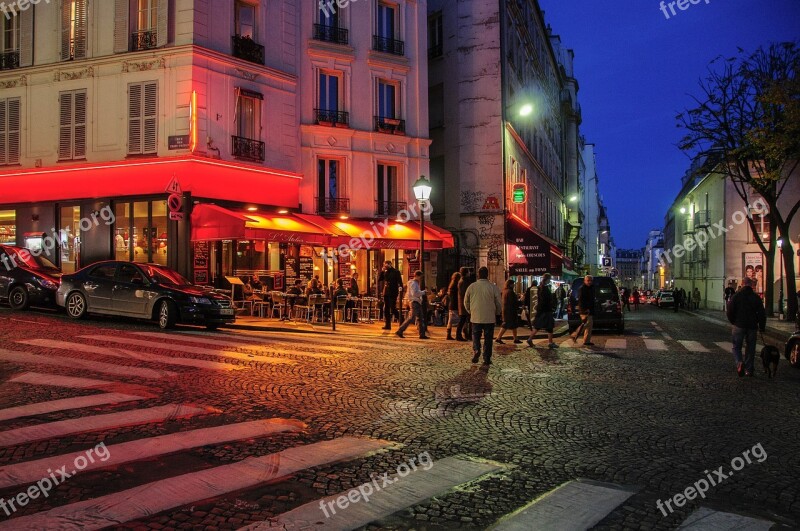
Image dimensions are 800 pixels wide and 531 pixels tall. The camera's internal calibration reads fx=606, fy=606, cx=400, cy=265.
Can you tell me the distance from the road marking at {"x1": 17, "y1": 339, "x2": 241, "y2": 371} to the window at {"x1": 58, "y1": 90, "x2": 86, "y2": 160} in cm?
1115

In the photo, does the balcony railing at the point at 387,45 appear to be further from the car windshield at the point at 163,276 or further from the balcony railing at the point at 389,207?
the car windshield at the point at 163,276

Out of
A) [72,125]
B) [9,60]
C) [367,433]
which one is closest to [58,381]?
[367,433]

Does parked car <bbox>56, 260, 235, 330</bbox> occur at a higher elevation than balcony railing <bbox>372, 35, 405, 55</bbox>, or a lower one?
lower

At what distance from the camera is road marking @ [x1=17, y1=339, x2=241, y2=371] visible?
31.7ft

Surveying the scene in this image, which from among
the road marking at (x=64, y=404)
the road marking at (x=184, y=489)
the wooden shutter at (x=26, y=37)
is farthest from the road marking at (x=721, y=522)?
the wooden shutter at (x=26, y=37)

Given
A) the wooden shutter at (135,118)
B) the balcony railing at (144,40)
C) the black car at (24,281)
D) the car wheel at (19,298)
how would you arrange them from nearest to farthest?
the black car at (24,281)
the car wheel at (19,298)
the balcony railing at (144,40)
the wooden shutter at (135,118)

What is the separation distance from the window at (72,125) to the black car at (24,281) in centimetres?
485

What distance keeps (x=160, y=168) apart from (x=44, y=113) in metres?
5.12

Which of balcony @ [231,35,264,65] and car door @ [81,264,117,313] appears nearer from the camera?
car door @ [81,264,117,313]

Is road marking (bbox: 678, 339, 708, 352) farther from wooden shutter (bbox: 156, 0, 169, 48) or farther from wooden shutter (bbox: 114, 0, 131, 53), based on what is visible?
wooden shutter (bbox: 114, 0, 131, 53)

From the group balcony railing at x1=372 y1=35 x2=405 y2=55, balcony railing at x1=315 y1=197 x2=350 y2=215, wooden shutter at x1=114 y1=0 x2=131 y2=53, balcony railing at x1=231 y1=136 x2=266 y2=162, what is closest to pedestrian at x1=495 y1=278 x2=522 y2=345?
balcony railing at x1=315 y1=197 x2=350 y2=215

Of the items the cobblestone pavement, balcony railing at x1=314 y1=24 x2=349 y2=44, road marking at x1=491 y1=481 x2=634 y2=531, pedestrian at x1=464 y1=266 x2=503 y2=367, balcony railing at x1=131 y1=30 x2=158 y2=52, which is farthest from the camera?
balcony railing at x1=314 y1=24 x2=349 y2=44

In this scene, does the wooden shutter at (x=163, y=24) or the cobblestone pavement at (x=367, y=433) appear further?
the wooden shutter at (x=163, y=24)

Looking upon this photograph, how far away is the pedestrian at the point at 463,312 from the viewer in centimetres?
1488
